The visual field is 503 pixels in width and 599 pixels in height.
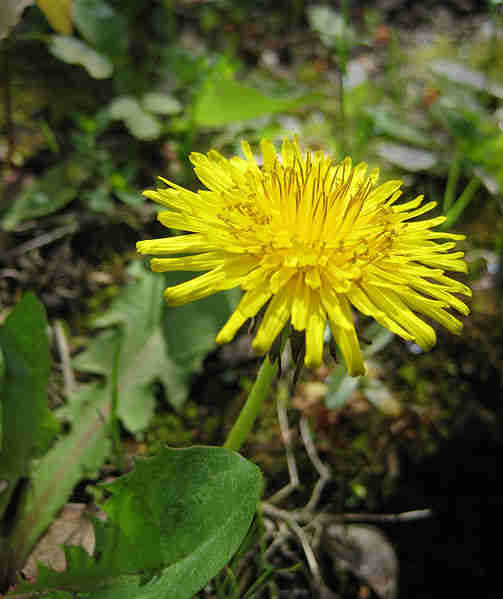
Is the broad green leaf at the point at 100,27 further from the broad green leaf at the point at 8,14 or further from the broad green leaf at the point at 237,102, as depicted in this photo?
the broad green leaf at the point at 8,14

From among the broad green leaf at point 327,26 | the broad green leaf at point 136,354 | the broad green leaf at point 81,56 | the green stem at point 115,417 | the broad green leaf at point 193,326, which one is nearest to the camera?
the green stem at point 115,417

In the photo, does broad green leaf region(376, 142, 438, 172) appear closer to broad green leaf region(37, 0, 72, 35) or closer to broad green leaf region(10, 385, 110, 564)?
broad green leaf region(37, 0, 72, 35)

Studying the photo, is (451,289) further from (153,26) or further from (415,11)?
(415,11)

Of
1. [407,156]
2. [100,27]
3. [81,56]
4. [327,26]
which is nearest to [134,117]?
[81,56]

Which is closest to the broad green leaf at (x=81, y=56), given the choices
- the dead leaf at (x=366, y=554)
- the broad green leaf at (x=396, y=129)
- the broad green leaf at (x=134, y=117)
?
the broad green leaf at (x=134, y=117)

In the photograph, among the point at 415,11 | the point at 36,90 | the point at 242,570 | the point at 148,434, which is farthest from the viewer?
the point at 415,11

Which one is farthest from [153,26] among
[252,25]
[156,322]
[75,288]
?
[156,322]
